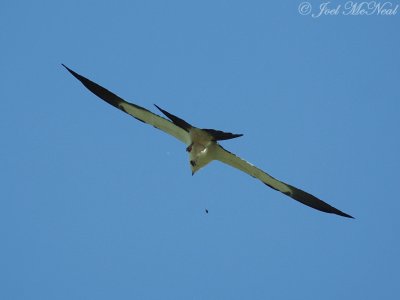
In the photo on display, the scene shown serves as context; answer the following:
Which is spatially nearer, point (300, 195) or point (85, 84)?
point (85, 84)

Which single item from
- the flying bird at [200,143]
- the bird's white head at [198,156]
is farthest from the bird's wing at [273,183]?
the bird's white head at [198,156]

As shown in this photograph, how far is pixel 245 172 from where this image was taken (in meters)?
16.3

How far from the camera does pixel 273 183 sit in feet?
53.6

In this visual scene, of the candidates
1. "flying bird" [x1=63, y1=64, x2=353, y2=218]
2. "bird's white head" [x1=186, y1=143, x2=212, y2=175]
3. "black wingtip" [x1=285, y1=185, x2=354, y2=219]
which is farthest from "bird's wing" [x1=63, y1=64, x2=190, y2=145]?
"black wingtip" [x1=285, y1=185, x2=354, y2=219]

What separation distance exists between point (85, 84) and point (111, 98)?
1.92 ft

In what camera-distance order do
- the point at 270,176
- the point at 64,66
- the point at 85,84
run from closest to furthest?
the point at 64,66, the point at 85,84, the point at 270,176

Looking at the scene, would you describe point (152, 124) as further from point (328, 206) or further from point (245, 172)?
point (328, 206)

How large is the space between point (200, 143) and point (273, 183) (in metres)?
1.97

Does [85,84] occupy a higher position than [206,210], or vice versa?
[85,84]

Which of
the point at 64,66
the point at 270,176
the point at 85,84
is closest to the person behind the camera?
the point at 64,66

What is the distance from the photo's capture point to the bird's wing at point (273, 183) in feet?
52.2

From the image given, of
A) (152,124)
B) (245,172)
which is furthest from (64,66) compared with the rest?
(245,172)

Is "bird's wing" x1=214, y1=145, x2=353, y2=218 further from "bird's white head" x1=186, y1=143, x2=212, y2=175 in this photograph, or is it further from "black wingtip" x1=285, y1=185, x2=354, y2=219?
"bird's white head" x1=186, y1=143, x2=212, y2=175

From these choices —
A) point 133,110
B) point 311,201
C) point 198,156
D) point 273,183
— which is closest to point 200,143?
point 198,156
